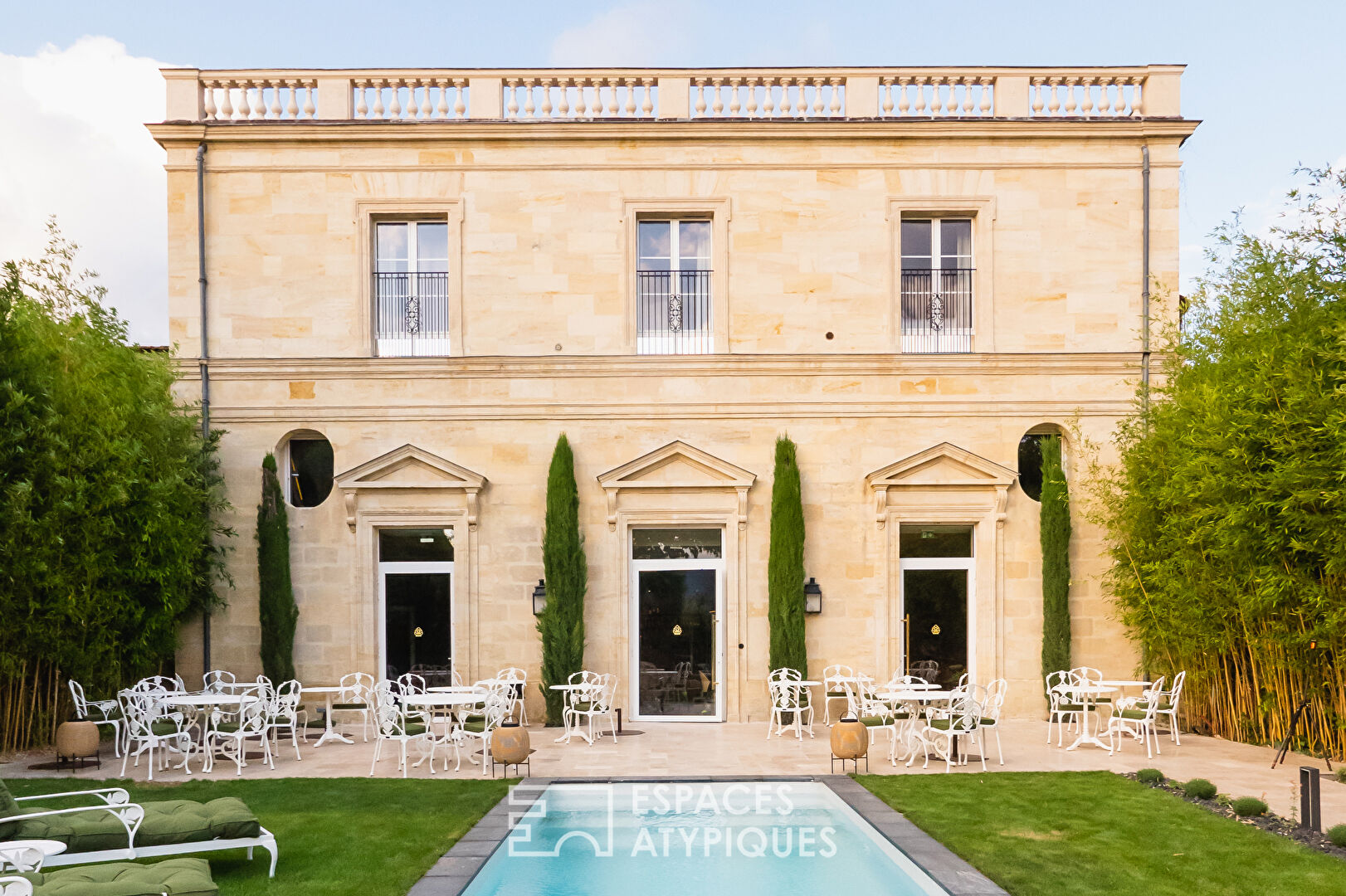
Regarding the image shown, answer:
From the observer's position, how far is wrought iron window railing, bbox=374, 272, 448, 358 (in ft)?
42.2

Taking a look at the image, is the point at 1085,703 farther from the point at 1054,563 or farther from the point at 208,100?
the point at 208,100

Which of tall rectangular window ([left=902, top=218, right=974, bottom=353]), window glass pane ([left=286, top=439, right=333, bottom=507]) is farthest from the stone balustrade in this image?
window glass pane ([left=286, top=439, right=333, bottom=507])

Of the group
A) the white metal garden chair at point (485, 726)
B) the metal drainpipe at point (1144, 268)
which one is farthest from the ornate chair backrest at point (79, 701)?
the metal drainpipe at point (1144, 268)

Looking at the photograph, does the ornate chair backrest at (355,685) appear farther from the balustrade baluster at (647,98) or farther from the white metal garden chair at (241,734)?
the balustrade baluster at (647,98)

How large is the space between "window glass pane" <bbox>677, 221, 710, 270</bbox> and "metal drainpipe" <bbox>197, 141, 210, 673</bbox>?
6.13m

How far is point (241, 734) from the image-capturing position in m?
9.61

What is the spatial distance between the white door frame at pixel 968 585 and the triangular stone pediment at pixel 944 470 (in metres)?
0.72

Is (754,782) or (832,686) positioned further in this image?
(832,686)

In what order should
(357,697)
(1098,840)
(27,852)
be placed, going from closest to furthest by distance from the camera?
(27,852), (1098,840), (357,697)

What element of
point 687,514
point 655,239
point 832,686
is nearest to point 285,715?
point 687,514

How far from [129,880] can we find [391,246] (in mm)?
9463

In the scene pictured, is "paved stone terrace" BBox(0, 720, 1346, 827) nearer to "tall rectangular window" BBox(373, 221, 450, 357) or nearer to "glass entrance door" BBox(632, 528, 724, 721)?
"glass entrance door" BBox(632, 528, 724, 721)

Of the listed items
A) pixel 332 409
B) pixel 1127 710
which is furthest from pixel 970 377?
pixel 332 409

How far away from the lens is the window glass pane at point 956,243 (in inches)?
512
